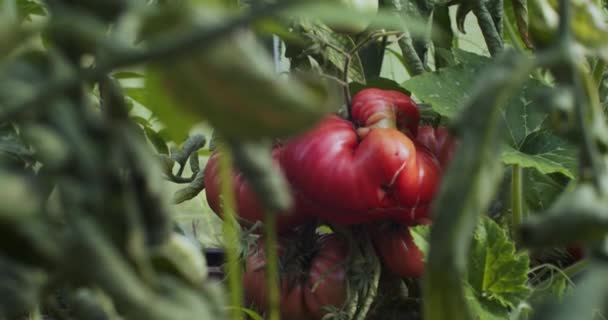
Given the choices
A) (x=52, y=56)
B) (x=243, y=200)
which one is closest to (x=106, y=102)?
(x=52, y=56)

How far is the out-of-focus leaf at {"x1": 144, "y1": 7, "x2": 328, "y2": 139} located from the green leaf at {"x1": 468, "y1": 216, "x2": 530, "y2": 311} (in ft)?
1.22

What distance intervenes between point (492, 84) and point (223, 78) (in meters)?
0.04

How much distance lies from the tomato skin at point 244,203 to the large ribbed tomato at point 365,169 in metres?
0.02

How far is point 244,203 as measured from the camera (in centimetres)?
52

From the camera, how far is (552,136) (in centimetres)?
55

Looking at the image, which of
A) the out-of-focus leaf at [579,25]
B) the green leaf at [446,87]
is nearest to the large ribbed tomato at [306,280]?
the green leaf at [446,87]

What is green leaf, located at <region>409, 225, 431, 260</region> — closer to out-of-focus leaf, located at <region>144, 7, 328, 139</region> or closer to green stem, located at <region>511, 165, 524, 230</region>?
green stem, located at <region>511, 165, 524, 230</region>

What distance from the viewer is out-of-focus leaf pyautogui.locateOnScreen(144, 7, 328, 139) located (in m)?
0.09

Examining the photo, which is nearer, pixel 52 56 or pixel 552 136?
pixel 52 56

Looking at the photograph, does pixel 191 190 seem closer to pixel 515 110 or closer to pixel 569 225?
pixel 515 110

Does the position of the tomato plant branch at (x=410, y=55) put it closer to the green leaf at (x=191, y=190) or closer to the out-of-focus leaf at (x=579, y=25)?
the green leaf at (x=191, y=190)

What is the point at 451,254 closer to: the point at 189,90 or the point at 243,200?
the point at 189,90

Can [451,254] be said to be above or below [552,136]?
above

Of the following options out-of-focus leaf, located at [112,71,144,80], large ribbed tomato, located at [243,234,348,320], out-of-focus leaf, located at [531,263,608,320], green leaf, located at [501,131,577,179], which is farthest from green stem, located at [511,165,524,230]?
out-of-focus leaf, located at [531,263,608,320]
